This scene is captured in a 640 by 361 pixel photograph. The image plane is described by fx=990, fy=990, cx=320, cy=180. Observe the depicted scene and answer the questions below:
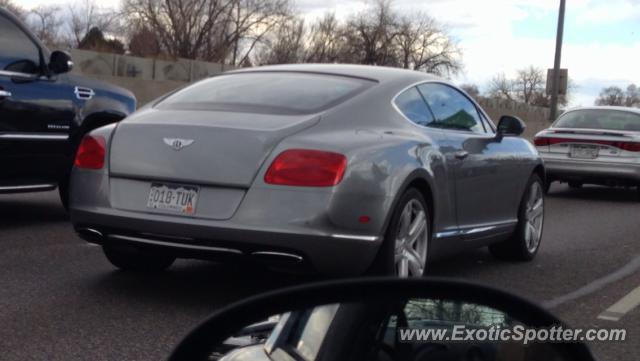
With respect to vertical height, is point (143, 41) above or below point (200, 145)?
above

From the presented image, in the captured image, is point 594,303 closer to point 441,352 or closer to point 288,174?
point 288,174

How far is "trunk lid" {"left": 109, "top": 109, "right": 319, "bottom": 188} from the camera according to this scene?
204 inches

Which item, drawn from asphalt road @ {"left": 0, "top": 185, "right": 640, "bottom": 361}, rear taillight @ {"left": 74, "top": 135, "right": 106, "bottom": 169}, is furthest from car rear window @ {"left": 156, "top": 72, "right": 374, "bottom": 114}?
asphalt road @ {"left": 0, "top": 185, "right": 640, "bottom": 361}

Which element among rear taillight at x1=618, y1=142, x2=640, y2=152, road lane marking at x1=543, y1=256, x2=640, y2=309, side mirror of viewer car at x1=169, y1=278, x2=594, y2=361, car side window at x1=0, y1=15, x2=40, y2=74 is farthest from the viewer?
rear taillight at x1=618, y1=142, x2=640, y2=152

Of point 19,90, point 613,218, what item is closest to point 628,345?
point 19,90

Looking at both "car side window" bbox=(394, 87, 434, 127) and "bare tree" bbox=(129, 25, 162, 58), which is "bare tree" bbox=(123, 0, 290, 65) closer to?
"bare tree" bbox=(129, 25, 162, 58)

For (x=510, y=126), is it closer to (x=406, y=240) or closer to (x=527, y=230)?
(x=527, y=230)

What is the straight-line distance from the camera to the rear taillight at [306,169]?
201 inches

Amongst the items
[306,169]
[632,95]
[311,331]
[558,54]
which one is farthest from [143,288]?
[632,95]

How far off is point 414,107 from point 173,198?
180 cm

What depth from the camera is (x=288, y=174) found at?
513cm

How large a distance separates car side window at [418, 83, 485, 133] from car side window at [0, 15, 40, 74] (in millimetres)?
3589

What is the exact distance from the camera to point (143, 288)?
5.99 m

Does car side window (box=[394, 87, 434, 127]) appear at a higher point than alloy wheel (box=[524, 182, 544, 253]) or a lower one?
higher
